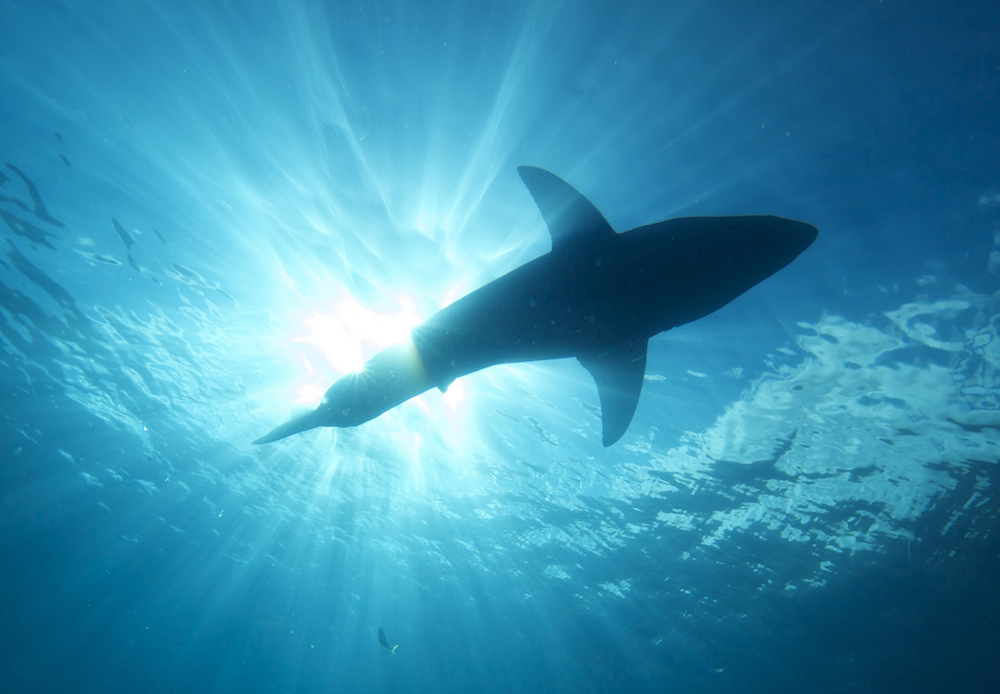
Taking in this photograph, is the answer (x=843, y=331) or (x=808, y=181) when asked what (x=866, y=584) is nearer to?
(x=843, y=331)

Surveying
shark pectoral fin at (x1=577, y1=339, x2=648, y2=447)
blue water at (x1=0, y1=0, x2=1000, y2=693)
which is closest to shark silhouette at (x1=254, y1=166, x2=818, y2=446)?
shark pectoral fin at (x1=577, y1=339, x2=648, y2=447)

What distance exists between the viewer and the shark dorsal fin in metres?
2.67

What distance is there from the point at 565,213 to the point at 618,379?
1.56m

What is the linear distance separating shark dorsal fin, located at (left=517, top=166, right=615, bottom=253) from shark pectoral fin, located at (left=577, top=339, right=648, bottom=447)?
94 cm

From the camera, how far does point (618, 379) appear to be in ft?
11.8

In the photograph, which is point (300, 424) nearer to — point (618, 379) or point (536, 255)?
point (618, 379)

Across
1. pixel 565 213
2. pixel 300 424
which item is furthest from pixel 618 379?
pixel 300 424

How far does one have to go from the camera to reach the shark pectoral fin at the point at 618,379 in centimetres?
336

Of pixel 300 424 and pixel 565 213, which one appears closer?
pixel 565 213

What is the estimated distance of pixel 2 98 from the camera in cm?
800

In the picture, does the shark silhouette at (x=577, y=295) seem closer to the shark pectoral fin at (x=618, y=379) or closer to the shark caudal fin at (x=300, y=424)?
the shark caudal fin at (x=300, y=424)

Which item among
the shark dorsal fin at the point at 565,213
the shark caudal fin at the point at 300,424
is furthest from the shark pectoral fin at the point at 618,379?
the shark caudal fin at the point at 300,424

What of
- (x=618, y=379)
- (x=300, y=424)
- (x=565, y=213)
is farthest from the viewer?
(x=618, y=379)

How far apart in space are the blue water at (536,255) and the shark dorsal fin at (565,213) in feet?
11.8
